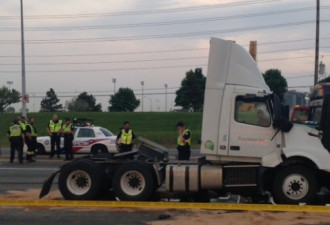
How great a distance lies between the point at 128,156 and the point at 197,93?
275ft

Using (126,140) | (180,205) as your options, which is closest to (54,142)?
(126,140)

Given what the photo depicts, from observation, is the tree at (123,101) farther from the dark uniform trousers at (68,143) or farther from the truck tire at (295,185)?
the truck tire at (295,185)

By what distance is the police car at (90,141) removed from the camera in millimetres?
24656

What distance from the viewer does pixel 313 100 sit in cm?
1429

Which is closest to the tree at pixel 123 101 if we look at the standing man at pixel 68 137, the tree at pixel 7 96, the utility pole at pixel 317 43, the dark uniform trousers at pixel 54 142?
the tree at pixel 7 96

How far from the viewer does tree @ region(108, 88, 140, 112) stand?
123 m

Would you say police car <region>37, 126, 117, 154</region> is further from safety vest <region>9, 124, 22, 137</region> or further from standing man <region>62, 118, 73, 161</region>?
safety vest <region>9, 124, 22, 137</region>

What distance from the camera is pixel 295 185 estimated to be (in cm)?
1123

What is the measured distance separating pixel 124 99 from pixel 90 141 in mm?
100248

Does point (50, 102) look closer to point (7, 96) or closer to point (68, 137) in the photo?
point (7, 96)

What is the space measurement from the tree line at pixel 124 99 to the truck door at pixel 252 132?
2157 inches

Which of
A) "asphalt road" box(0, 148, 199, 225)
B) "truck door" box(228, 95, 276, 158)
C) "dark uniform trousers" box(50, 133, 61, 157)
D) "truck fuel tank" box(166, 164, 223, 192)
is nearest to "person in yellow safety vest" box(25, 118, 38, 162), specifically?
"dark uniform trousers" box(50, 133, 61, 157)

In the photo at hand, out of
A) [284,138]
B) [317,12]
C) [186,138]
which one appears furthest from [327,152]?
[317,12]

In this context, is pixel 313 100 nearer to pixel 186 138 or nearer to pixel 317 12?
pixel 186 138
